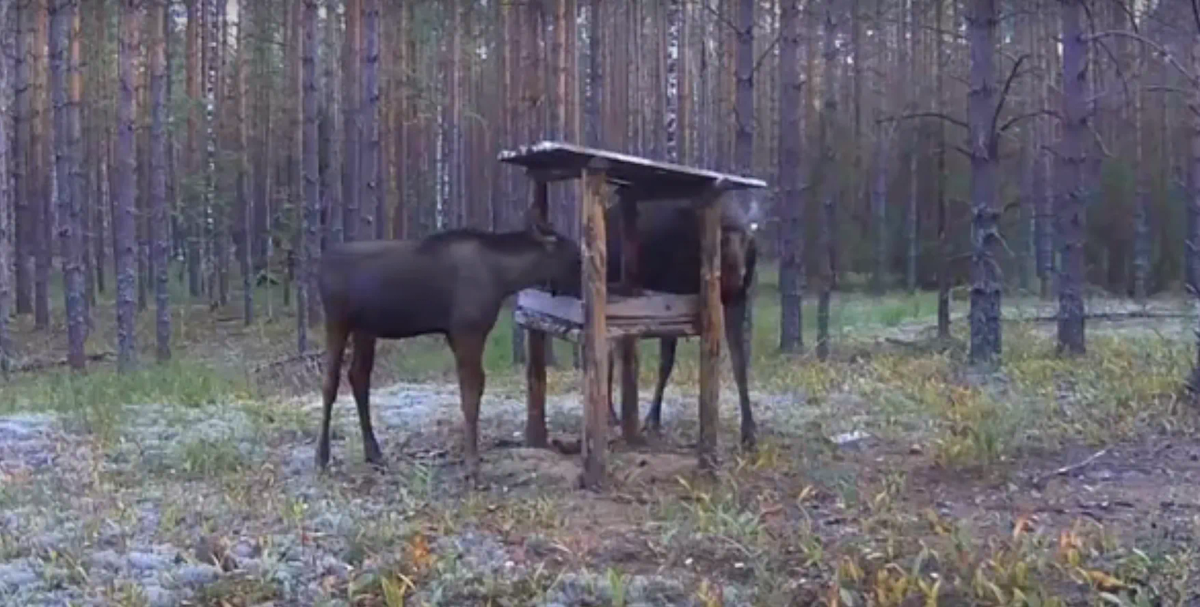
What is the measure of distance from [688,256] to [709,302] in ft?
2.77

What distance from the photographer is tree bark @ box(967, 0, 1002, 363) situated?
1342 centimetres

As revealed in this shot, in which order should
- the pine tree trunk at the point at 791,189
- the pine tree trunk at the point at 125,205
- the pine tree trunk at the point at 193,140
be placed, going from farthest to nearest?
the pine tree trunk at the point at 193,140, the pine tree trunk at the point at 125,205, the pine tree trunk at the point at 791,189

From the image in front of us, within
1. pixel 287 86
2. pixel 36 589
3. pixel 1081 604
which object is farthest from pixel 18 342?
pixel 1081 604

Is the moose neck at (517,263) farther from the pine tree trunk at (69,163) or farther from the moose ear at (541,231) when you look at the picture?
the pine tree trunk at (69,163)

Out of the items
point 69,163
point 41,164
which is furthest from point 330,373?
point 41,164

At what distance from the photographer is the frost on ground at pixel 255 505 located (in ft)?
20.1

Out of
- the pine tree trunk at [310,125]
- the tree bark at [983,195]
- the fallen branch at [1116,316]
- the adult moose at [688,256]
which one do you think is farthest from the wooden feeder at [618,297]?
the fallen branch at [1116,316]

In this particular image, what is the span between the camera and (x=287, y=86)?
3175 centimetres

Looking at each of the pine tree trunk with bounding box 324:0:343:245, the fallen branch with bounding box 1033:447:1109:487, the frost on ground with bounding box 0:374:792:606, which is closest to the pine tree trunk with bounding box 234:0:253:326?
the pine tree trunk with bounding box 324:0:343:245

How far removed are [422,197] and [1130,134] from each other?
14.6 m

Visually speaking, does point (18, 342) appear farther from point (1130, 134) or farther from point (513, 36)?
point (1130, 134)

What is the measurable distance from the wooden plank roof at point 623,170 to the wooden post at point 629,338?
7.3 inches

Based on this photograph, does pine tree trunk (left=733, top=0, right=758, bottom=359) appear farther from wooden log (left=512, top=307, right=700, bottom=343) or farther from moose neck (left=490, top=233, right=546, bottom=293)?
moose neck (left=490, top=233, right=546, bottom=293)

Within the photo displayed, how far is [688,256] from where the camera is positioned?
953 cm
